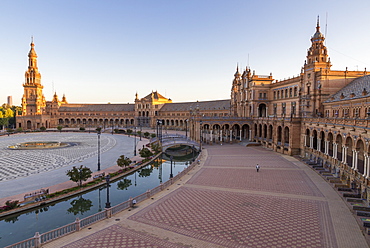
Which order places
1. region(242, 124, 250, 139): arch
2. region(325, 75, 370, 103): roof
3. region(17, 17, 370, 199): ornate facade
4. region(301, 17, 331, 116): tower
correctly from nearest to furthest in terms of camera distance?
region(17, 17, 370, 199): ornate facade < region(325, 75, 370, 103): roof < region(301, 17, 331, 116): tower < region(242, 124, 250, 139): arch

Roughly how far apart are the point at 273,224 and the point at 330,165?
21.4 metres

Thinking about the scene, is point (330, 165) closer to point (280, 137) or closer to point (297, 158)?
point (297, 158)

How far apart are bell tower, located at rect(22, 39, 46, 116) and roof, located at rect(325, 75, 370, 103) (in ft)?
412

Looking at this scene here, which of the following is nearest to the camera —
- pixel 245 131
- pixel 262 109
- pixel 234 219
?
pixel 234 219

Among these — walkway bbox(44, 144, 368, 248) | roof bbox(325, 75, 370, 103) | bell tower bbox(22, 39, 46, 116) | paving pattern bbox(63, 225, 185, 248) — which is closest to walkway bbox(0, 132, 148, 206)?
paving pattern bbox(63, 225, 185, 248)

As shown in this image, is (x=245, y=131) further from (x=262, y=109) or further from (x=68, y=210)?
(x=68, y=210)

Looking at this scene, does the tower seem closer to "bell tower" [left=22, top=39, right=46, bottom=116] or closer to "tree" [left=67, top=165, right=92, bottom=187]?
"tree" [left=67, top=165, right=92, bottom=187]

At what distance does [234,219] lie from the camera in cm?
1886

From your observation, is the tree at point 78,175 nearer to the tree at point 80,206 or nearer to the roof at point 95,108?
the tree at point 80,206

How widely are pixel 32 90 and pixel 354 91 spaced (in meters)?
133

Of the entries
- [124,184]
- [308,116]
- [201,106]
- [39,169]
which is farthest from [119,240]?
[201,106]

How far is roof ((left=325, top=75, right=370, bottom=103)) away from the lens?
36.1m

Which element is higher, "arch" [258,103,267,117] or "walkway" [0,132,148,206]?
"arch" [258,103,267,117]

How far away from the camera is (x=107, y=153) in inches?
2003
